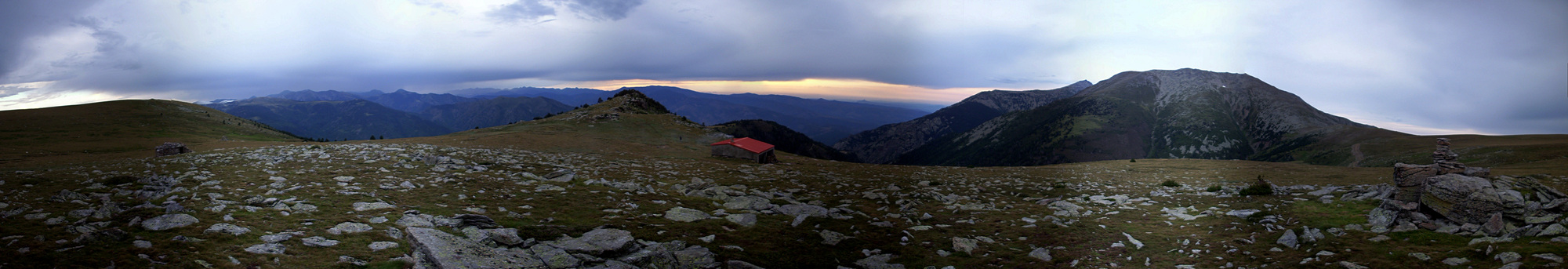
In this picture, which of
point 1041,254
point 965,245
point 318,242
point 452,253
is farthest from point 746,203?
point 318,242

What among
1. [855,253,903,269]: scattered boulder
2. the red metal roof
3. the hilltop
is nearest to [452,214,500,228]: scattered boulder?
[855,253,903,269]: scattered boulder

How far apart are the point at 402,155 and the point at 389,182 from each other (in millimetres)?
7336

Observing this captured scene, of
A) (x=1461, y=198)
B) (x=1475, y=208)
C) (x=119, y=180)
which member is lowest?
(x=119, y=180)

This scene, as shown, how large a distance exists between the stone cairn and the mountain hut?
26.2 meters

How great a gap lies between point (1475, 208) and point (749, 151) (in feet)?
94.4

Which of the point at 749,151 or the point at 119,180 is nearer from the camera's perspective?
the point at 119,180

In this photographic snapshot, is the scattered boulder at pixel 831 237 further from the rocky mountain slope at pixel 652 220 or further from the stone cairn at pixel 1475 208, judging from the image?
the stone cairn at pixel 1475 208

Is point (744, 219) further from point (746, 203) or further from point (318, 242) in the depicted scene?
point (318, 242)

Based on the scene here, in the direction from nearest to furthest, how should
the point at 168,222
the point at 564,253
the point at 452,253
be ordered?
the point at 452,253, the point at 168,222, the point at 564,253

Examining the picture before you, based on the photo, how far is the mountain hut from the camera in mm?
33531

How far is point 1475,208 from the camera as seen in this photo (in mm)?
10352

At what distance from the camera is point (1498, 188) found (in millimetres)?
10883

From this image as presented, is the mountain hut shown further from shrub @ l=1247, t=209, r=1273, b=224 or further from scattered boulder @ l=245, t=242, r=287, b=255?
scattered boulder @ l=245, t=242, r=287, b=255

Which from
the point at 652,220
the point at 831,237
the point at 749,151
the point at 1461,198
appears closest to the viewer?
the point at 1461,198
